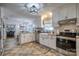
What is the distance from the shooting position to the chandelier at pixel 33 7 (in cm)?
245

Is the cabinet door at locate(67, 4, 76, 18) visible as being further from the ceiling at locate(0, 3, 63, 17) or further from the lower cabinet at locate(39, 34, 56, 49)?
the lower cabinet at locate(39, 34, 56, 49)

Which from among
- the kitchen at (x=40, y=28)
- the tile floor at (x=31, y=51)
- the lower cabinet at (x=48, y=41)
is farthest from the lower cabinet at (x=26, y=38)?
the lower cabinet at (x=48, y=41)

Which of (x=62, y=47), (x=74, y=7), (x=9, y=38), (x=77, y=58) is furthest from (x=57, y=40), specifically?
(x=9, y=38)

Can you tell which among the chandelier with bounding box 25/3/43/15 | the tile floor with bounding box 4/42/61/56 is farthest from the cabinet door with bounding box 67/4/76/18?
the tile floor with bounding box 4/42/61/56

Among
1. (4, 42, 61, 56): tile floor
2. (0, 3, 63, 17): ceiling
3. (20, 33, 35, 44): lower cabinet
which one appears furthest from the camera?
(20, 33, 35, 44): lower cabinet

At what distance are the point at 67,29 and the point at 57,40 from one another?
0.38m

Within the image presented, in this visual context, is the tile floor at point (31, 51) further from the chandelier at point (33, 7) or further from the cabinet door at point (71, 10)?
the cabinet door at point (71, 10)

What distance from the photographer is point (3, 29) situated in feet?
8.39

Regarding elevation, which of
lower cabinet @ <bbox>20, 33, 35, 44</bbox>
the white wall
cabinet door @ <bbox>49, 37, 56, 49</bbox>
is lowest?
cabinet door @ <bbox>49, 37, 56, 49</bbox>

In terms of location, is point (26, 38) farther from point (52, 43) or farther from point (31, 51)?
point (52, 43)

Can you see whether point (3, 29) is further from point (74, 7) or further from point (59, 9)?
point (74, 7)

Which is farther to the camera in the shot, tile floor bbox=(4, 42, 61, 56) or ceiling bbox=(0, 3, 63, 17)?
tile floor bbox=(4, 42, 61, 56)

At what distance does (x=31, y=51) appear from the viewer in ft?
8.52

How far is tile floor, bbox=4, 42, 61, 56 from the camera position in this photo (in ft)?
8.41
